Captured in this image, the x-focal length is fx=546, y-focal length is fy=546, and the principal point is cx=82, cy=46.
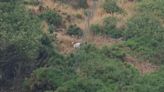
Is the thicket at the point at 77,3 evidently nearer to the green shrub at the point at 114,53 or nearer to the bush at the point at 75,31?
the bush at the point at 75,31

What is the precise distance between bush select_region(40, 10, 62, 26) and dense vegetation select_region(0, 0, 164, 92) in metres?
1.46

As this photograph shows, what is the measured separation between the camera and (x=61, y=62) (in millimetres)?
16188

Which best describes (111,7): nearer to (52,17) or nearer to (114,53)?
(52,17)

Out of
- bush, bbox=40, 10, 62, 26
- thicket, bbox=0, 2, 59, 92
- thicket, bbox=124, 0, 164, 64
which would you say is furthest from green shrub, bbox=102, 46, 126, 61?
bush, bbox=40, 10, 62, 26

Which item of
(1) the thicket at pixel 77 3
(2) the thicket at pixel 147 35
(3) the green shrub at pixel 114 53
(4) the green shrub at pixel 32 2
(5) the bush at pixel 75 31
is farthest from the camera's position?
(1) the thicket at pixel 77 3

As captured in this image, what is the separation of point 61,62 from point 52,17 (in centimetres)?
319

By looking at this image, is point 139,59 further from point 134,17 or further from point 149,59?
point 134,17

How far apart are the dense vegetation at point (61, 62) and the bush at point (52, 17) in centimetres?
146

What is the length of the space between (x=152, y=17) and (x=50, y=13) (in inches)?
142

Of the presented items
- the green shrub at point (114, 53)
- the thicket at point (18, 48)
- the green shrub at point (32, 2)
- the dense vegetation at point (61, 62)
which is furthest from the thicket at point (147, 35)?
the green shrub at point (32, 2)

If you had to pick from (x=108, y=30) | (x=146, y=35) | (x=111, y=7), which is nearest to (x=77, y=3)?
(x=111, y=7)

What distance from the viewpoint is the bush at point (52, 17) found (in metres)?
18.9

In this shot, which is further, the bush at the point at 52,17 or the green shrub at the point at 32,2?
the green shrub at the point at 32,2

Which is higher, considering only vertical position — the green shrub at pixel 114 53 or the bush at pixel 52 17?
the bush at pixel 52 17
